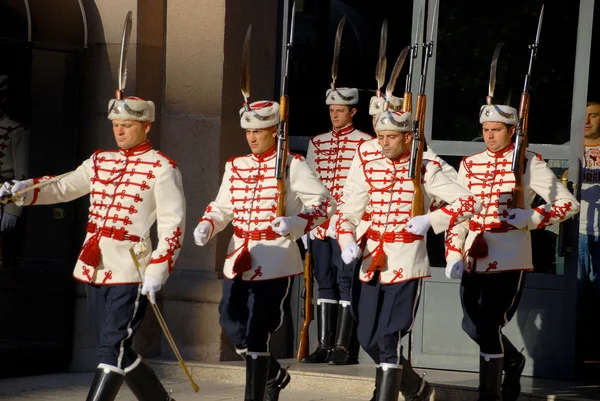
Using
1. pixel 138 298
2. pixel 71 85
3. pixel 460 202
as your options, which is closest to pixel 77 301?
pixel 71 85

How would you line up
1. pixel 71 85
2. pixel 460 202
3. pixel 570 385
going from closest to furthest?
pixel 460 202, pixel 570 385, pixel 71 85

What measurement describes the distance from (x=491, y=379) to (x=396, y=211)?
4.40ft

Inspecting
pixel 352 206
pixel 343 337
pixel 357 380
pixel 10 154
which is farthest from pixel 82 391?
pixel 352 206

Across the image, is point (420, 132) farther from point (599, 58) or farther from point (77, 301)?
point (77, 301)

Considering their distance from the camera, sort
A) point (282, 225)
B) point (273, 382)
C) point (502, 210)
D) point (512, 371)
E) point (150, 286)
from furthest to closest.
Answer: point (512, 371) → point (502, 210) → point (273, 382) → point (282, 225) → point (150, 286)

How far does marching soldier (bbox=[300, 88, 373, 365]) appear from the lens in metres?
10.3

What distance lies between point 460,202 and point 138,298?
1990 mm

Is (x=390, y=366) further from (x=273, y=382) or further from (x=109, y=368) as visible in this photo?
(x=109, y=368)

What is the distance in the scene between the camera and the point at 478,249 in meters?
8.62

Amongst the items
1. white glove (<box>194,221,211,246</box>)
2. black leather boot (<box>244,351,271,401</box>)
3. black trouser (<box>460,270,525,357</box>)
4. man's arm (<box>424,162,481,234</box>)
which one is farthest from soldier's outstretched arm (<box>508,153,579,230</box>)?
white glove (<box>194,221,211,246</box>)

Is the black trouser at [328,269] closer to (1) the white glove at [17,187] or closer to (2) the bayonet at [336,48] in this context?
(2) the bayonet at [336,48]

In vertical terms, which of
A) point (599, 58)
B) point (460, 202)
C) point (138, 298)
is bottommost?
point (138, 298)

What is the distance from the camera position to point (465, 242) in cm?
885

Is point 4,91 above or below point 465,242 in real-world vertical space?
above
